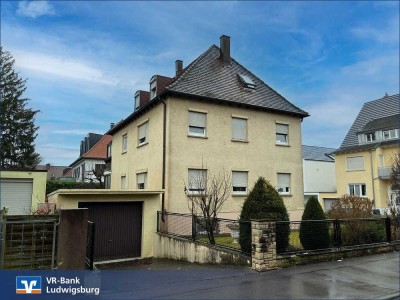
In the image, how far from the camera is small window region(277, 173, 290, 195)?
67.8 feet

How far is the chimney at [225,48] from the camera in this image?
22.3 m

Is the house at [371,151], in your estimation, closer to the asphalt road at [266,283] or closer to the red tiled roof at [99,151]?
the asphalt road at [266,283]

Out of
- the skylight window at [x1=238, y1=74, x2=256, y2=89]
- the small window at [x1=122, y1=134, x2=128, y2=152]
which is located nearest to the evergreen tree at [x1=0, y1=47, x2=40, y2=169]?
the small window at [x1=122, y1=134, x2=128, y2=152]

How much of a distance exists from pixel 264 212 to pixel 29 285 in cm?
674

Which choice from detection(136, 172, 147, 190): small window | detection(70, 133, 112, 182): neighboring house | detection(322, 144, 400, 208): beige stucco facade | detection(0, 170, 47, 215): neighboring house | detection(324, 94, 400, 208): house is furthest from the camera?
detection(70, 133, 112, 182): neighboring house

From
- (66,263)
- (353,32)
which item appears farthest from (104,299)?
(353,32)

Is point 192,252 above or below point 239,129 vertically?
below

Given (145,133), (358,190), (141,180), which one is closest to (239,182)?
(141,180)

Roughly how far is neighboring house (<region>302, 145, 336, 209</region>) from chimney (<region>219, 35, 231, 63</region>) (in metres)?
23.5

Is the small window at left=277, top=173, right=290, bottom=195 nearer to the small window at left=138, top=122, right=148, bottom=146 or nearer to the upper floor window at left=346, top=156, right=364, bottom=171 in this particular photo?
the small window at left=138, top=122, right=148, bottom=146

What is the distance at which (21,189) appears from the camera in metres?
19.8

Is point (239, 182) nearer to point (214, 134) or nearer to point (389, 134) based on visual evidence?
point (214, 134)

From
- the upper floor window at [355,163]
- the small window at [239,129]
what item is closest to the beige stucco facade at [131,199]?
the small window at [239,129]

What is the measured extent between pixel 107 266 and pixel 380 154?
30.5 metres
